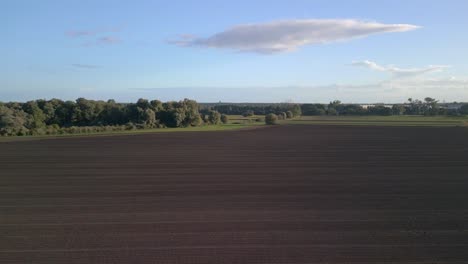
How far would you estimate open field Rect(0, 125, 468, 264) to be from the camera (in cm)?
989

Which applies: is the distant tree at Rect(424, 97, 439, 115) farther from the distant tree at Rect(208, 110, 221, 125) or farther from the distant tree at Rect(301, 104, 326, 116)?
the distant tree at Rect(208, 110, 221, 125)

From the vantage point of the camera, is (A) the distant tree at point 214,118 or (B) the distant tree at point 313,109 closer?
(A) the distant tree at point 214,118

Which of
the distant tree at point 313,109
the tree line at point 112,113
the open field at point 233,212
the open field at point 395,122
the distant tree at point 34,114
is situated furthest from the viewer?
the distant tree at point 313,109

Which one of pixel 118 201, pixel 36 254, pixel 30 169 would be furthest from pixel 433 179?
pixel 30 169

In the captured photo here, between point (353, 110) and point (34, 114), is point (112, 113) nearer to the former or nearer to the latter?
point (34, 114)

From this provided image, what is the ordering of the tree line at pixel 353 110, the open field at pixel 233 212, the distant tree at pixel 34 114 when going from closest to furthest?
the open field at pixel 233 212
the distant tree at pixel 34 114
the tree line at pixel 353 110

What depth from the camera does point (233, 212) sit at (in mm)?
13445

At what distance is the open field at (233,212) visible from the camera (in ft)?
32.4

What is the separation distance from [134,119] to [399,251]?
65.8m

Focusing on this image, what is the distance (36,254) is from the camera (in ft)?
31.9

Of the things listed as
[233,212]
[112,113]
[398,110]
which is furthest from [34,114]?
[398,110]

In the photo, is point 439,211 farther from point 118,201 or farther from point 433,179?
point 118,201

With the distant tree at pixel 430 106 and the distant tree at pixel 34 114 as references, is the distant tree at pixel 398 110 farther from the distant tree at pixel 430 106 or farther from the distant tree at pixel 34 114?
the distant tree at pixel 34 114

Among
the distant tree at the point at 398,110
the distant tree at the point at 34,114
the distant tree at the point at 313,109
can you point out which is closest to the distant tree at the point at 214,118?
the distant tree at the point at 34,114
